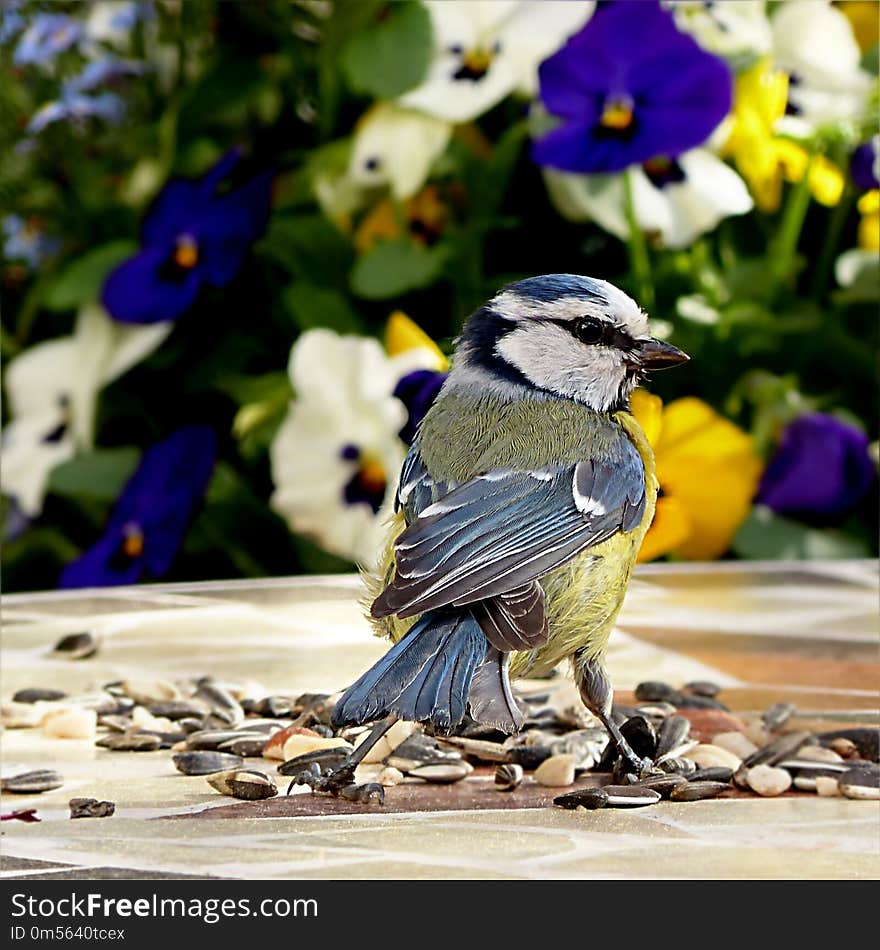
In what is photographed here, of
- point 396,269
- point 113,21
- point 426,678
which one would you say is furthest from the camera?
point 113,21

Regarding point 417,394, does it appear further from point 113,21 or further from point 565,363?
point 113,21

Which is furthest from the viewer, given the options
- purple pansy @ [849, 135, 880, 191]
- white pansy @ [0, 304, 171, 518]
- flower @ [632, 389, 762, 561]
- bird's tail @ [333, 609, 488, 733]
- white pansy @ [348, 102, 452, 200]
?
white pansy @ [0, 304, 171, 518]

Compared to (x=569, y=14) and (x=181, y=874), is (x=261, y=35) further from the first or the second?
(x=181, y=874)

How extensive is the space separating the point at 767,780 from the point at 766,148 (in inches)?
15.3

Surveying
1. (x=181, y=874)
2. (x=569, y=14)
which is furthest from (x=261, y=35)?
(x=181, y=874)

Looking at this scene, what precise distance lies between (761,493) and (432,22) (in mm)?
330

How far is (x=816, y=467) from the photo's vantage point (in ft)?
2.52

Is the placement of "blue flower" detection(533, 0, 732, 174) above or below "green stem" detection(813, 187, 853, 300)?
below

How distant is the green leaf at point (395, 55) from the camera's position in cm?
74

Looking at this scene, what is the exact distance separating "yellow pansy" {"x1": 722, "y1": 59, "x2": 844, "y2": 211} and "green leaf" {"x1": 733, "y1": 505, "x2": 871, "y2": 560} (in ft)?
0.62

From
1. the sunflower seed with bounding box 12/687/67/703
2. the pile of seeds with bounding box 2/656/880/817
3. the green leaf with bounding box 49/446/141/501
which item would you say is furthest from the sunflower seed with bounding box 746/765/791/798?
the green leaf with bounding box 49/446/141/501

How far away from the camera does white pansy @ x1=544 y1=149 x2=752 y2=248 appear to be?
0.49 m

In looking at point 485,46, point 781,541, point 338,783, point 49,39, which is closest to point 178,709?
point 338,783

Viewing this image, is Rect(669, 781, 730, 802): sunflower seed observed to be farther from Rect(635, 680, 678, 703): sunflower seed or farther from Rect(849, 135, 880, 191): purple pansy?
Rect(849, 135, 880, 191): purple pansy
